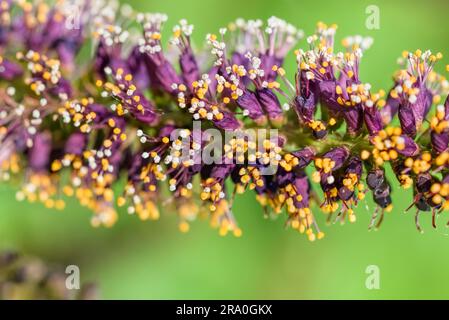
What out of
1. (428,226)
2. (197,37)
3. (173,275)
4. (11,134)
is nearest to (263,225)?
(173,275)

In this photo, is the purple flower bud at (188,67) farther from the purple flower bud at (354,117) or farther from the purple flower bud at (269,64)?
the purple flower bud at (354,117)

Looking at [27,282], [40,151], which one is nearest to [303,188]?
[40,151]

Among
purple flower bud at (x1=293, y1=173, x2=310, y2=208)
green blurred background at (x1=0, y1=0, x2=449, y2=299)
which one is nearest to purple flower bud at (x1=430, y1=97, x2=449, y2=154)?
purple flower bud at (x1=293, y1=173, x2=310, y2=208)

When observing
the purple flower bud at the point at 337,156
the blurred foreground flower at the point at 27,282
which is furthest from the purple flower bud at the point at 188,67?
the blurred foreground flower at the point at 27,282

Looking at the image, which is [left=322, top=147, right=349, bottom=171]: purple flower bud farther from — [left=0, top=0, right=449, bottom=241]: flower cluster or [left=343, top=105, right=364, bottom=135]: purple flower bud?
[left=343, top=105, right=364, bottom=135]: purple flower bud

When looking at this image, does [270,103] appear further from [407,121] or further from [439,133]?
[439,133]
